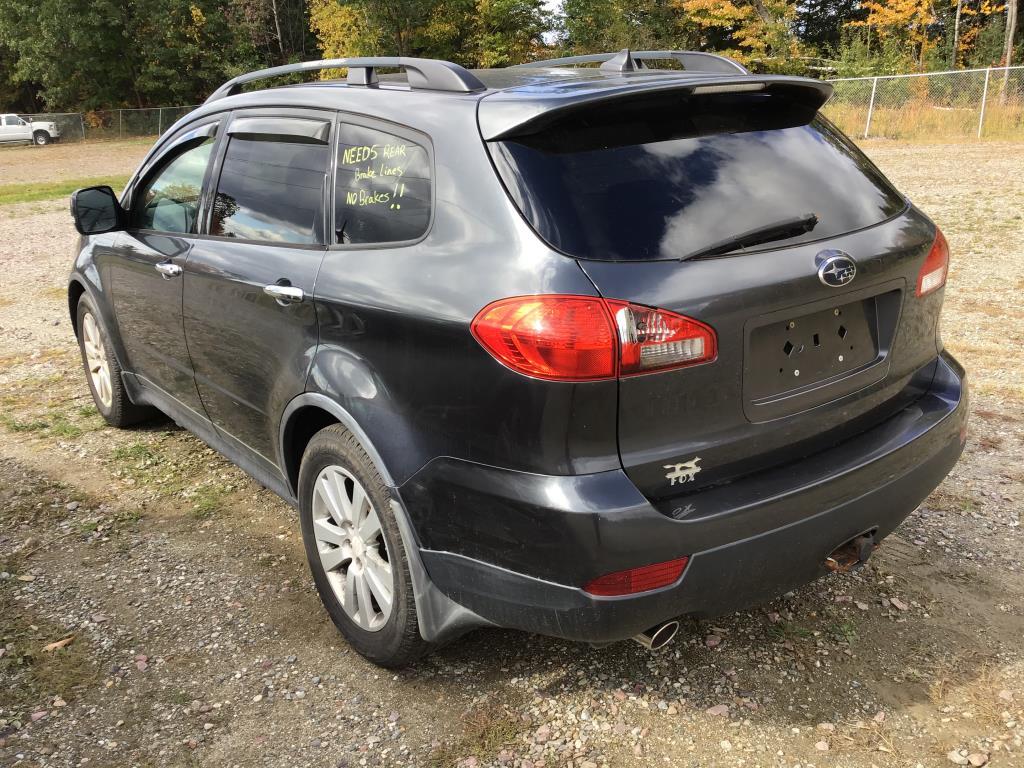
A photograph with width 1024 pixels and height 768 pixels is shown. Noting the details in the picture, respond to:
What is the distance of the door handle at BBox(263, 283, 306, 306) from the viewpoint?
109 inches

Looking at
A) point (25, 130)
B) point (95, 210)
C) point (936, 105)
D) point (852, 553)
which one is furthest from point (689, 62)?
point (25, 130)

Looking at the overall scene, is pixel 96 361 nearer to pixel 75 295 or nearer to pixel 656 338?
pixel 75 295

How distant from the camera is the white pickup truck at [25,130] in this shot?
1558 inches

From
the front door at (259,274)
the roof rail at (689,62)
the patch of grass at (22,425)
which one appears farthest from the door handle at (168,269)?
the patch of grass at (22,425)

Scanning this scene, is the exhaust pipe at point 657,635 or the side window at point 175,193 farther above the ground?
the side window at point 175,193

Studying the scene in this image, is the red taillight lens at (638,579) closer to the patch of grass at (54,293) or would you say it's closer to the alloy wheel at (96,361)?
the alloy wheel at (96,361)

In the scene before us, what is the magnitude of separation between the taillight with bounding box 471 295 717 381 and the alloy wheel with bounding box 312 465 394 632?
2.61 feet

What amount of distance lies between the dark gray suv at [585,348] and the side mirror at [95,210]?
1499 millimetres

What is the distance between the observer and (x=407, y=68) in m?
2.79

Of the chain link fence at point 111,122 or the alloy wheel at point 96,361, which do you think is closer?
the alloy wheel at point 96,361

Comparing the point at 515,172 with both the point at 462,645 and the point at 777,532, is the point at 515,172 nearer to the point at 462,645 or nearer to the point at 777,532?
the point at 777,532

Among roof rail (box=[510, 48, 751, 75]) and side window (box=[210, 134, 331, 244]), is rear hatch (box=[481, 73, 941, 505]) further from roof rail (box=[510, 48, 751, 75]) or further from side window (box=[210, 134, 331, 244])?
side window (box=[210, 134, 331, 244])

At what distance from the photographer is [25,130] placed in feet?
131

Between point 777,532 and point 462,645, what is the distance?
1205 mm
